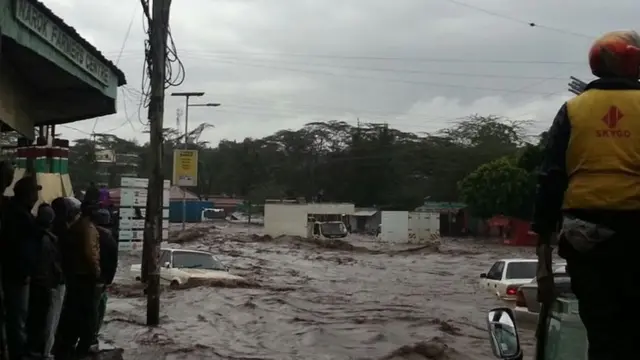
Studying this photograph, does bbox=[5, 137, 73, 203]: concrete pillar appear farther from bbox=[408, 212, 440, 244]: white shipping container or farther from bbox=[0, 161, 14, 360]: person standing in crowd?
bbox=[408, 212, 440, 244]: white shipping container

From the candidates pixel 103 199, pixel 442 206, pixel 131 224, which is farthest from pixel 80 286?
pixel 442 206

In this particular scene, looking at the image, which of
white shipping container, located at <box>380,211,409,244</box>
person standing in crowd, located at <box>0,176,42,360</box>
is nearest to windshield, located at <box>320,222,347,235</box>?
white shipping container, located at <box>380,211,409,244</box>

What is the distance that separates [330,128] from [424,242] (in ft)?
130

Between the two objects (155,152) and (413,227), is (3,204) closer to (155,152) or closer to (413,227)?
(155,152)

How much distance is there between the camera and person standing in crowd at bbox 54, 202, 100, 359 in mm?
9602

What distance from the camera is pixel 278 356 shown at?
1236 centimetres

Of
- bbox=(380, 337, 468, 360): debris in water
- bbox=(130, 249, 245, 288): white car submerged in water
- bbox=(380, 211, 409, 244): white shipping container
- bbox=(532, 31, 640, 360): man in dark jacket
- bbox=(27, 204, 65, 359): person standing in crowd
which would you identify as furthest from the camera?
bbox=(380, 211, 409, 244): white shipping container

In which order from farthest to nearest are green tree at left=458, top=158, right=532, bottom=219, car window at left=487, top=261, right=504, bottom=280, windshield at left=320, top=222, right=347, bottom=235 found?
green tree at left=458, top=158, right=532, bottom=219, windshield at left=320, top=222, right=347, bottom=235, car window at left=487, top=261, right=504, bottom=280

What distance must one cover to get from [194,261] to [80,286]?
12389 millimetres

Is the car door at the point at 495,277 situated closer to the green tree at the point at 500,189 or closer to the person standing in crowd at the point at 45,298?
the person standing in crowd at the point at 45,298

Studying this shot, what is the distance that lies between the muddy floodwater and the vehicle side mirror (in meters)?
Result: 3.12

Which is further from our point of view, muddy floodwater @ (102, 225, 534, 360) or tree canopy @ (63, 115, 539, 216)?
tree canopy @ (63, 115, 539, 216)

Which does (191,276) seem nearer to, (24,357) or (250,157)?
(24,357)

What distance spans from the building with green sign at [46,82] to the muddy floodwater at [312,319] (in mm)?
3008
